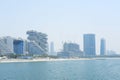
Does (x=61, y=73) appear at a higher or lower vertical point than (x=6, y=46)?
lower

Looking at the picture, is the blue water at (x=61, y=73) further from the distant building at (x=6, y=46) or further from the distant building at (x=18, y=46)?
the distant building at (x=18, y=46)

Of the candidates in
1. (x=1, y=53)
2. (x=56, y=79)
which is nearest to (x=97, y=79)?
(x=56, y=79)

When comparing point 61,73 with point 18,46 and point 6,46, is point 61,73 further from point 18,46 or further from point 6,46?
point 18,46

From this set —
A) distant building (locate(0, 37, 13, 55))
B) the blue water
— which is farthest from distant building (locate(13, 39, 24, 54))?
the blue water

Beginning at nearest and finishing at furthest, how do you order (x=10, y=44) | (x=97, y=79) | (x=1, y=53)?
(x=97, y=79), (x=1, y=53), (x=10, y=44)

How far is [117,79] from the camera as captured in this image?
4909 centimetres

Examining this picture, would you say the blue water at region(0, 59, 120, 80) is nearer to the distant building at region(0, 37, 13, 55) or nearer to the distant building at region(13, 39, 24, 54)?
the distant building at region(0, 37, 13, 55)

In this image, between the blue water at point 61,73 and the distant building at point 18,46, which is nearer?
the blue water at point 61,73

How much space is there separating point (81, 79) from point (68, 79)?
1.87 metres

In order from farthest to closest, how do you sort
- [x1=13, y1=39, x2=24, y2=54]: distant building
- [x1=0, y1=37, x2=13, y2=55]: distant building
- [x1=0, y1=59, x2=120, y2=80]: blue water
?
[x1=13, y1=39, x2=24, y2=54]: distant building, [x1=0, y1=37, x2=13, y2=55]: distant building, [x1=0, y1=59, x2=120, y2=80]: blue water

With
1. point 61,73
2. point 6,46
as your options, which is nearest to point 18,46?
point 6,46

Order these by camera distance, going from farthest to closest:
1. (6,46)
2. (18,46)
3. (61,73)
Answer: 1. (18,46)
2. (6,46)
3. (61,73)

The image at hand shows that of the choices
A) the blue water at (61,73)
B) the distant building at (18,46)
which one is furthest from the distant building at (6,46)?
the blue water at (61,73)

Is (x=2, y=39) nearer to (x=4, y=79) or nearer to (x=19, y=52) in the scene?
(x=19, y=52)
